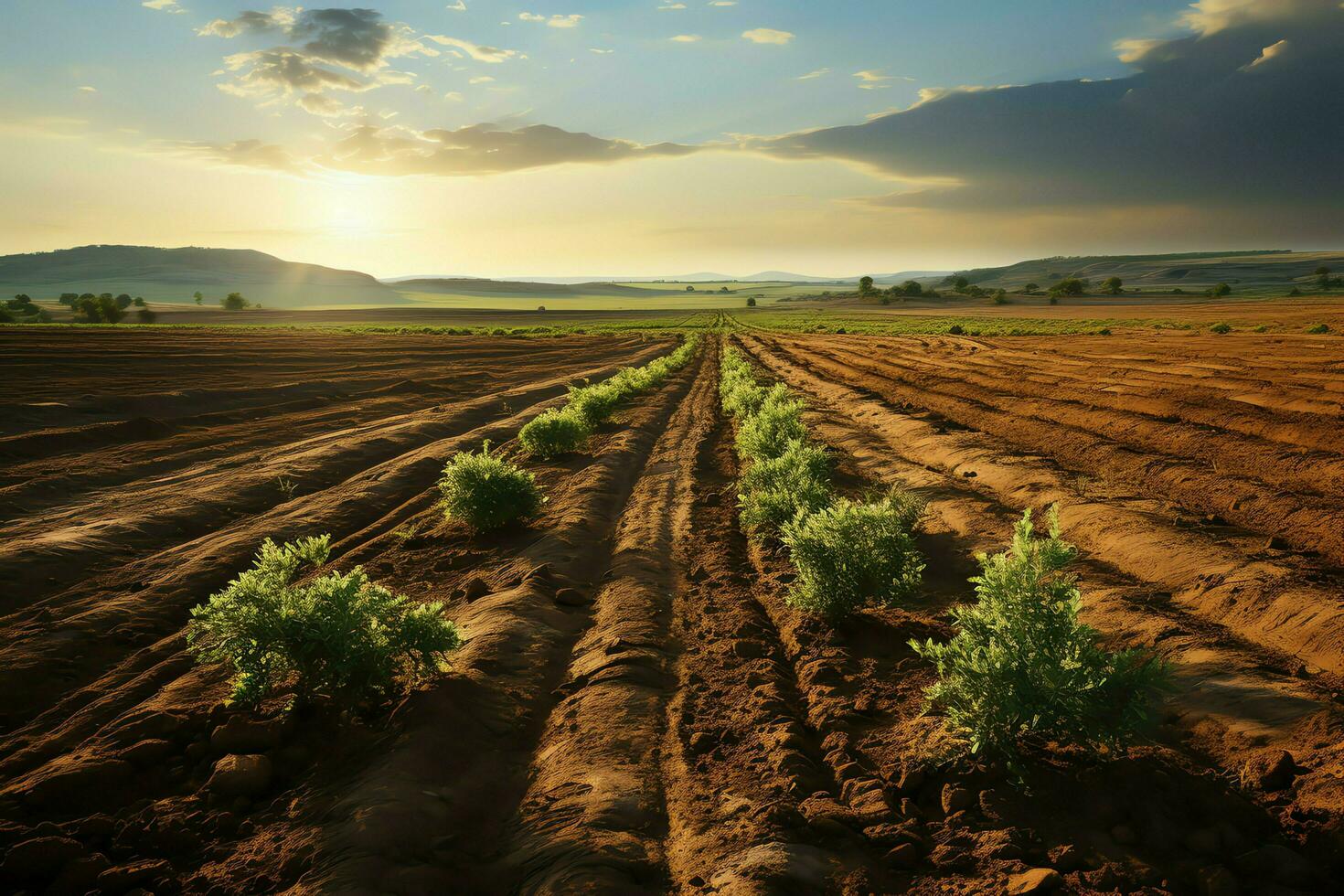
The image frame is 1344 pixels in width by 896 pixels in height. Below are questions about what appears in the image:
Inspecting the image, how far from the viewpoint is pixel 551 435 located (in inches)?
578

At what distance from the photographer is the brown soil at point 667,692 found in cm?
378

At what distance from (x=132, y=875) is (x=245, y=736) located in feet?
3.72

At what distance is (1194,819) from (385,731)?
5097 millimetres

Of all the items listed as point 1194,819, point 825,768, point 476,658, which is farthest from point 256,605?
point 1194,819

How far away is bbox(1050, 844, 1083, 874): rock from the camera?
137 inches

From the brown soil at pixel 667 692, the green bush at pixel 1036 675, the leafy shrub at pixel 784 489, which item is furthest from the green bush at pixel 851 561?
the green bush at pixel 1036 675

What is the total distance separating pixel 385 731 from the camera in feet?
16.6

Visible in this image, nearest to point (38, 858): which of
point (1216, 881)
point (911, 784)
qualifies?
point (911, 784)

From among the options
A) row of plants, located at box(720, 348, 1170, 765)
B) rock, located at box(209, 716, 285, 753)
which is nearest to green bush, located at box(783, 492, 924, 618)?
row of plants, located at box(720, 348, 1170, 765)

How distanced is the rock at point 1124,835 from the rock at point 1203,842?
0.80 feet

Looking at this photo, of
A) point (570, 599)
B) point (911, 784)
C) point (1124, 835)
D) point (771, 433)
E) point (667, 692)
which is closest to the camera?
point (1124, 835)

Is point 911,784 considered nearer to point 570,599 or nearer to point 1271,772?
point 1271,772

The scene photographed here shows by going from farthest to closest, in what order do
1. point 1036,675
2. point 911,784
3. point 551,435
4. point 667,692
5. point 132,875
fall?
point 551,435 → point 667,692 → point 911,784 → point 1036,675 → point 132,875

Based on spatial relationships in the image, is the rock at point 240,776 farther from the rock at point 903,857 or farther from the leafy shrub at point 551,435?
the leafy shrub at point 551,435
